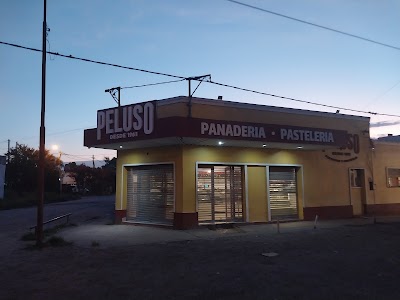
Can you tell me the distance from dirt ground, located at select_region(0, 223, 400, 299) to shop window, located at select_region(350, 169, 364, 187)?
29.3 ft

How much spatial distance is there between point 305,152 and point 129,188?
935 cm

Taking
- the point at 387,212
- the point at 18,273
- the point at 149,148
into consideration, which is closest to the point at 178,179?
the point at 149,148

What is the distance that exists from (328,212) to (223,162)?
7.16 metres

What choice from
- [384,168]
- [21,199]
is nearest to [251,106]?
[384,168]

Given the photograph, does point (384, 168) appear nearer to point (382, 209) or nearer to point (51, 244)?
point (382, 209)

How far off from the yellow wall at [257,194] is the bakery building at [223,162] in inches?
1.9

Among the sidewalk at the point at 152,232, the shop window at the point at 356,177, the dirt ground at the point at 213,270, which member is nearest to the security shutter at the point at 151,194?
the sidewalk at the point at 152,232

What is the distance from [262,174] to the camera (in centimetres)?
1872

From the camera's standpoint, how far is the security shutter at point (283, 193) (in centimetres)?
1909

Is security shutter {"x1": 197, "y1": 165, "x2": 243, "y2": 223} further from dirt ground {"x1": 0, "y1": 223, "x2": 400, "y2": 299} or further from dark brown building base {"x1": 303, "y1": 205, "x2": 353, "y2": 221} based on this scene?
dark brown building base {"x1": 303, "y1": 205, "x2": 353, "y2": 221}

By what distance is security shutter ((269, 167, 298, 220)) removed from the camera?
19094 millimetres

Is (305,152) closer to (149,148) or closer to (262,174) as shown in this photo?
(262,174)

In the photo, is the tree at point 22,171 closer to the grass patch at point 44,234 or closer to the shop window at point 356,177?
the grass patch at point 44,234

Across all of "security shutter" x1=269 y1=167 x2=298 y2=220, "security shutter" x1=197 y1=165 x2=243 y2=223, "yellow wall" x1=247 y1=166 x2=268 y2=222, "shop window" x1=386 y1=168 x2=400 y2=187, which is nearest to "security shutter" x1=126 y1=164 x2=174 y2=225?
"security shutter" x1=197 y1=165 x2=243 y2=223
